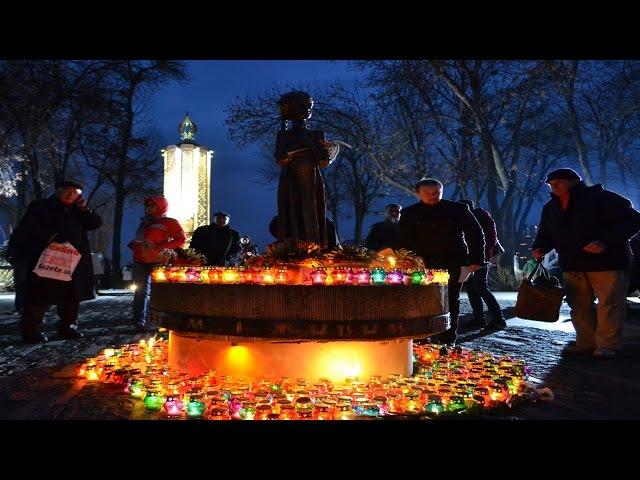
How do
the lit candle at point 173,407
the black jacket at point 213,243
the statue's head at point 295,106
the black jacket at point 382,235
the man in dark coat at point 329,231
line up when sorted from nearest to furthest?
A: the lit candle at point 173,407, the statue's head at point 295,106, the man in dark coat at point 329,231, the black jacket at point 213,243, the black jacket at point 382,235

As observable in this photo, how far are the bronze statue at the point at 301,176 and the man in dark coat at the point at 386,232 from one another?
14.4ft

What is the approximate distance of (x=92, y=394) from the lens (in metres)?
4.37

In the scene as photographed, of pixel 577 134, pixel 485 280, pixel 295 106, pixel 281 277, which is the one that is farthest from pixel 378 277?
pixel 577 134

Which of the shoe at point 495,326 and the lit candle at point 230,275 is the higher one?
the lit candle at point 230,275

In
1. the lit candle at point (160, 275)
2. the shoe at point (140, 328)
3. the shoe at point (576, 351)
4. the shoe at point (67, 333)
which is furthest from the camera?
the shoe at point (140, 328)

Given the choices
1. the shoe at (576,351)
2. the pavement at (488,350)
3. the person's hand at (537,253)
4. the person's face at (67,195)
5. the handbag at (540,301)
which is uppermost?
the person's face at (67,195)

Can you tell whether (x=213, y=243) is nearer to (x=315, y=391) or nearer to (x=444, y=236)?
(x=444, y=236)

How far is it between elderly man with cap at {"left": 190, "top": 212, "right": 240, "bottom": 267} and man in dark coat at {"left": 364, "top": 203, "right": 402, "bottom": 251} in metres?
2.22

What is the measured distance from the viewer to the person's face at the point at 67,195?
7230 millimetres

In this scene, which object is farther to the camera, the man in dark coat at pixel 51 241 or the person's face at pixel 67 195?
the person's face at pixel 67 195

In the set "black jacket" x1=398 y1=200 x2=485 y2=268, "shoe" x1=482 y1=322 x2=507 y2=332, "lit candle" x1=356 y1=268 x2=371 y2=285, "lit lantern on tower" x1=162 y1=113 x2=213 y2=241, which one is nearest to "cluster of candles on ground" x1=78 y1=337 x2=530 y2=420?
"lit candle" x1=356 y1=268 x2=371 y2=285

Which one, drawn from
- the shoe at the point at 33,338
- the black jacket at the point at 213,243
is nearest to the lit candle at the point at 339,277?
the shoe at the point at 33,338

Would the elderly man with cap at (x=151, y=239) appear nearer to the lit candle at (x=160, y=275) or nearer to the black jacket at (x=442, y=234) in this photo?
the lit candle at (x=160, y=275)

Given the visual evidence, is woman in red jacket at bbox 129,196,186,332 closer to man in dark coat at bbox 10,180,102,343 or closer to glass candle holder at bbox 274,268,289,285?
man in dark coat at bbox 10,180,102,343
